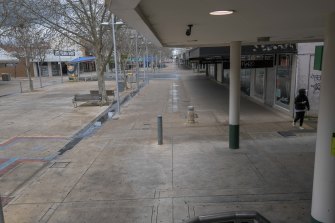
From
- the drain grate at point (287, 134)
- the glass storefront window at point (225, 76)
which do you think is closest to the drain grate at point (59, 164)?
the drain grate at point (287, 134)

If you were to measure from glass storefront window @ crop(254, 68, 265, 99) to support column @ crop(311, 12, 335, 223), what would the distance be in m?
13.5

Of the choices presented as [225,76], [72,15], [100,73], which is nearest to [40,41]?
[72,15]

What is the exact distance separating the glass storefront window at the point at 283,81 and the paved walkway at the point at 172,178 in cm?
230

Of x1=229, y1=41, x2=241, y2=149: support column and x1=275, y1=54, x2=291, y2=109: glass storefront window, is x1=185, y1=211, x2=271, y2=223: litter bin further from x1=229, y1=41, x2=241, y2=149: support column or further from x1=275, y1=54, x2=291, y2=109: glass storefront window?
x1=275, y1=54, x2=291, y2=109: glass storefront window

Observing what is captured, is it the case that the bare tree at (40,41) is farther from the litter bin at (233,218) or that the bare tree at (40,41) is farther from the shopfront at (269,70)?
the litter bin at (233,218)

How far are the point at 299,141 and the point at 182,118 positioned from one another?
18.6ft

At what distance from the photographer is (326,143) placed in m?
4.27

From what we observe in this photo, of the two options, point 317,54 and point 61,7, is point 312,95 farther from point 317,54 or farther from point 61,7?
point 61,7

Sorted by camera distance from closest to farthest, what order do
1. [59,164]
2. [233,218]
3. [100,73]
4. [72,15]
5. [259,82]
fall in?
[233,218], [59,164], [259,82], [100,73], [72,15]

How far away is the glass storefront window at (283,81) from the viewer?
1366 cm

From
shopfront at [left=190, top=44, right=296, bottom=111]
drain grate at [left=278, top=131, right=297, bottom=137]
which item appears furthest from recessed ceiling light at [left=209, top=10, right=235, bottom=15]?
shopfront at [left=190, top=44, right=296, bottom=111]

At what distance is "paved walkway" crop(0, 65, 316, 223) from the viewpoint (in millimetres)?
5738

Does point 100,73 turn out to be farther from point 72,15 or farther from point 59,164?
point 59,164

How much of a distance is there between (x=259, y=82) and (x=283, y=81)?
13.8 feet
